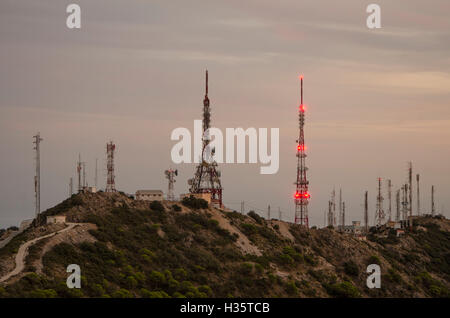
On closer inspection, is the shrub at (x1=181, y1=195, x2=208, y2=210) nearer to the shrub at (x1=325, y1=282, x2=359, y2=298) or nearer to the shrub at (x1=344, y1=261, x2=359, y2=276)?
the shrub at (x1=325, y1=282, x2=359, y2=298)

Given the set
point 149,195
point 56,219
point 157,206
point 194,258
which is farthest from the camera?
point 149,195

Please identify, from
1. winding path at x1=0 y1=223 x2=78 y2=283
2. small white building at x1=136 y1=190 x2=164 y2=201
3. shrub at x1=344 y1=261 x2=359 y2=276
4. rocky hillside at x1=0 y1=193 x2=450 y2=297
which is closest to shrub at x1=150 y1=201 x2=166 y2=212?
rocky hillside at x1=0 y1=193 x2=450 y2=297

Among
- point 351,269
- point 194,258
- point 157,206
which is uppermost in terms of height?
point 157,206

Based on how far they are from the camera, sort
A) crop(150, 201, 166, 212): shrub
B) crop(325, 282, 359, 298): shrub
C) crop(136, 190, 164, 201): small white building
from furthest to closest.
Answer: crop(136, 190, 164, 201): small white building < crop(150, 201, 166, 212): shrub < crop(325, 282, 359, 298): shrub

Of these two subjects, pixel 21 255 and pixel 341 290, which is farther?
pixel 341 290

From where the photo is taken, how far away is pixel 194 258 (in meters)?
125

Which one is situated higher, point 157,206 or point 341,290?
point 157,206

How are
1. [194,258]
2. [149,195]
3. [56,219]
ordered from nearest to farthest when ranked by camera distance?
[56,219], [194,258], [149,195]

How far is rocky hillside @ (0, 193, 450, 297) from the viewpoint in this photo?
103m

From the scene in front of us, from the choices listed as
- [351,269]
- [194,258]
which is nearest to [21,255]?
[194,258]

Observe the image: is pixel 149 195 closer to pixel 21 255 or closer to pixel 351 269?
pixel 351 269

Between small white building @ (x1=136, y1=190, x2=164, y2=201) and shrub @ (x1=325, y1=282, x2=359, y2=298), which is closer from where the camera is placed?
shrub @ (x1=325, y1=282, x2=359, y2=298)

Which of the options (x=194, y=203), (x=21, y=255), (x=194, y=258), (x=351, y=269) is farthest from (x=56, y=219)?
(x=351, y=269)
